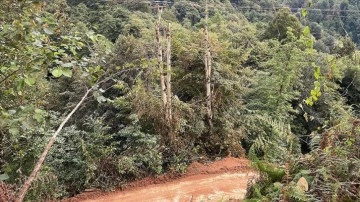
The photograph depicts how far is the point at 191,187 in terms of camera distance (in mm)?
8969

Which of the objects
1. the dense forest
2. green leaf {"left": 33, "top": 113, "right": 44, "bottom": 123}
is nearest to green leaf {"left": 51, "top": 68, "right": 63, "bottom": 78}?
the dense forest

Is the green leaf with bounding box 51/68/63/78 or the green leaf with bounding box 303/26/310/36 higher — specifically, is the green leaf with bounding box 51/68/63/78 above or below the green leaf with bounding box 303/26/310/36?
below

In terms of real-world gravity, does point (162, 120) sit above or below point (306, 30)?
below

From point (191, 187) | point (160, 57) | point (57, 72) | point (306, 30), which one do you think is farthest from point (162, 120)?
point (306, 30)

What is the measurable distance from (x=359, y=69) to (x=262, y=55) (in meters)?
4.71

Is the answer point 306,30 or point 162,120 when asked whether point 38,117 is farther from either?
point 162,120

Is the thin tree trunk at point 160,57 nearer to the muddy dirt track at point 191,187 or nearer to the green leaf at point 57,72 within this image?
the muddy dirt track at point 191,187

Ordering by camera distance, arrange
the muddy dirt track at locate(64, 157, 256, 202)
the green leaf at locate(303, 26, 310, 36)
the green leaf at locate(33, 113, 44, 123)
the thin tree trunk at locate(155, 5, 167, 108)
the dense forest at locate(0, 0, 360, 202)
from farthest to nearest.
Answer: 1. the thin tree trunk at locate(155, 5, 167, 108)
2. the muddy dirt track at locate(64, 157, 256, 202)
3. the dense forest at locate(0, 0, 360, 202)
4. the green leaf at locate(33, 113, 44, 123)
5. the green leaf at locate(303, 26, 310, 36)

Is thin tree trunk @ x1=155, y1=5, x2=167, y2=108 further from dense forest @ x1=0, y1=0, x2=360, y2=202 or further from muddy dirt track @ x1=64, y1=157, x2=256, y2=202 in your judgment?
muddy dirt track @ x1=64, y1=157, x2=256, y2=202

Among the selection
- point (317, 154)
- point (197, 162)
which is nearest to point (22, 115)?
point (317, 154)

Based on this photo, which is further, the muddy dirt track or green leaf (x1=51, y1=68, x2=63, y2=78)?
the muddy dirt track

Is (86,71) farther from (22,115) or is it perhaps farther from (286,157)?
(286,157)

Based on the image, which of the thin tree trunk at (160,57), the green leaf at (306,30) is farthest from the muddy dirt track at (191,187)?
the green leaf at (306,30)

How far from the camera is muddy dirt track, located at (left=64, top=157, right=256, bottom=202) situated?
333 inches
